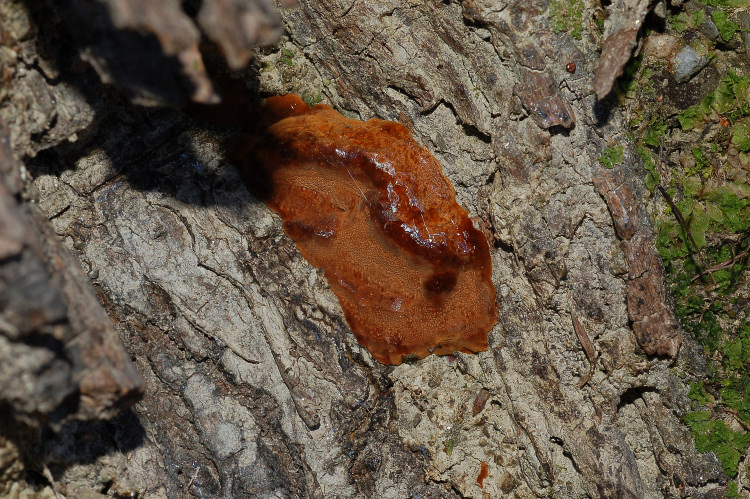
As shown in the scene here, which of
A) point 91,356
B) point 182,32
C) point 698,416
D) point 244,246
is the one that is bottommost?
point 698,416

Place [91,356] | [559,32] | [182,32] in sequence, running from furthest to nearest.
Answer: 1. [559,32]
2. [91,356]
3. [182,32]

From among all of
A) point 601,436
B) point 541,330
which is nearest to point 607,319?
point 541,330

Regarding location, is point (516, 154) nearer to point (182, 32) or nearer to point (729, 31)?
point (729, 31)

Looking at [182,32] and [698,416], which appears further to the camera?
[698,416]
